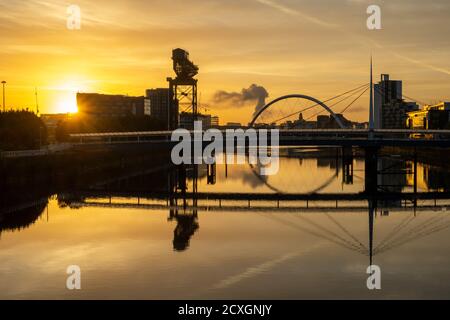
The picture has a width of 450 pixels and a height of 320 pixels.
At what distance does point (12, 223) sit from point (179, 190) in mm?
20592

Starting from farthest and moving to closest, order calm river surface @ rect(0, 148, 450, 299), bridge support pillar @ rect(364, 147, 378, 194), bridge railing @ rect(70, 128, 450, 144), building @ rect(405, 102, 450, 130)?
building @ rect(405, 102, 450, 130), bridge railing @ rect(70, 128, 450, 144), bridge support pillar @ rect(364, 147, 378, 194), calm river surface @ rect(0, 148, 450, 299)

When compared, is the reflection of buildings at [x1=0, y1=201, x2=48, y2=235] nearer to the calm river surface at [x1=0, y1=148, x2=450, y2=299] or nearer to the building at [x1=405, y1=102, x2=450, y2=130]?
the calm river surface at [x1=0, y1=148, x2=450, y2=299]

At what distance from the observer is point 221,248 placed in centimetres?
2827

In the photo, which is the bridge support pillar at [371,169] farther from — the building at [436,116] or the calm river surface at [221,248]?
the building at [436,116]

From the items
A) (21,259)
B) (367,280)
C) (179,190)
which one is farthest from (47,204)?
(367,280)

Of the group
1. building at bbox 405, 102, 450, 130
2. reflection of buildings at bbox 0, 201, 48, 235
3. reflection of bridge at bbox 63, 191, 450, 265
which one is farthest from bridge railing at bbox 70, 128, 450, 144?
building at bbox 405, 102, 450, 130

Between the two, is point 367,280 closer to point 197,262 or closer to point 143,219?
point 197,262

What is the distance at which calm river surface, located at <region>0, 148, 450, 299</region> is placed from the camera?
21266 mm

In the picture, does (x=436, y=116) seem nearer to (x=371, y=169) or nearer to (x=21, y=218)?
(x=371, y=169)

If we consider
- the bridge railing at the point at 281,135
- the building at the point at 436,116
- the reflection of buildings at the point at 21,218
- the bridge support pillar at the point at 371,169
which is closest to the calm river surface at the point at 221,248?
the reflection of buildings at the point at 21,218

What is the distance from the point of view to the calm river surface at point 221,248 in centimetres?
2127

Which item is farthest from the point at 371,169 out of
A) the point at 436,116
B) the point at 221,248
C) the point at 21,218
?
the point at 436,116

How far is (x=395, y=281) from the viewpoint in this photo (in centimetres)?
2223

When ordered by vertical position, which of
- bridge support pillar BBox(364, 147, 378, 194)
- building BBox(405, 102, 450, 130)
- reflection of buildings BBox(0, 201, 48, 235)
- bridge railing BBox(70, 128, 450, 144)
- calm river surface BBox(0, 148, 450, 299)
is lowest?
calm river surface BBox(0, 148, 450, 299)
